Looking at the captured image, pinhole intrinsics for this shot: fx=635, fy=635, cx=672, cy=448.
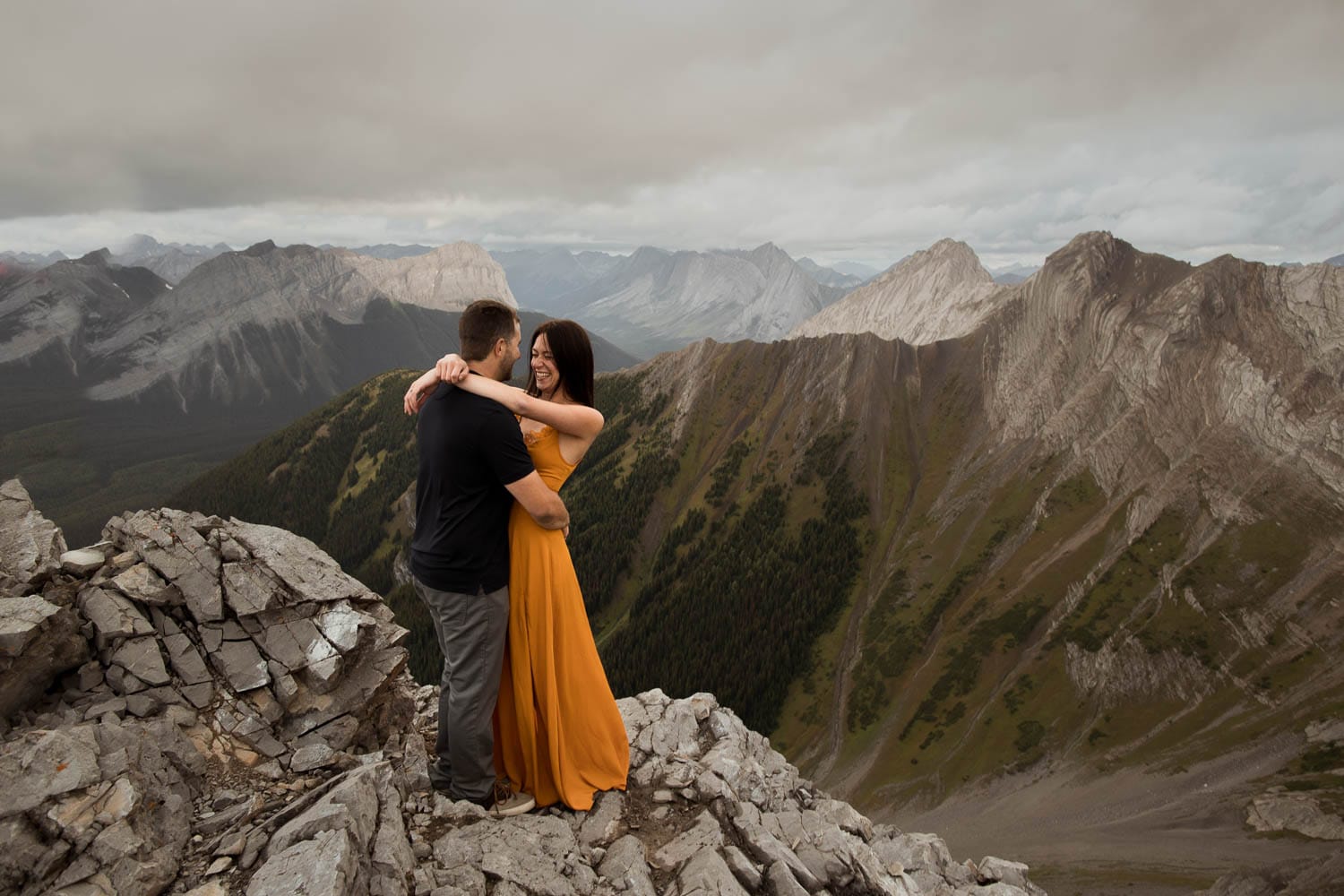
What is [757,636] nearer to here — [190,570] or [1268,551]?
[1268,551]

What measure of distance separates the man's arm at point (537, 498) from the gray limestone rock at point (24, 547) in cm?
803

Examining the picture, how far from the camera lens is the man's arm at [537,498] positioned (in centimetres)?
693

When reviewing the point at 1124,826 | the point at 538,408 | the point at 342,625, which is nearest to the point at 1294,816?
the point at 1124,826

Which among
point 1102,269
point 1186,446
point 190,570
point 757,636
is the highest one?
point 1102,269

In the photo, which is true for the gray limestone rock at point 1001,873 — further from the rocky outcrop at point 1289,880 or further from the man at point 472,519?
the rocky outcrop at point 1289,880

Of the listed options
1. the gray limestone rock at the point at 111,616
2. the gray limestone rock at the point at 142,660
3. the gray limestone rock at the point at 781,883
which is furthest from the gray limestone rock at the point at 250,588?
the gray limestone rock at the point at 781,883

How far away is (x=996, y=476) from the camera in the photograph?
12700cm

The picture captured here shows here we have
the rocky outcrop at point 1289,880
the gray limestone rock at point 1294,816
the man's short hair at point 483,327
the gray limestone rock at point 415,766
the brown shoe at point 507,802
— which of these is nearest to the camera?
the man's short hair at point 483,327

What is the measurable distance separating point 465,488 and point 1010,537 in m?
126

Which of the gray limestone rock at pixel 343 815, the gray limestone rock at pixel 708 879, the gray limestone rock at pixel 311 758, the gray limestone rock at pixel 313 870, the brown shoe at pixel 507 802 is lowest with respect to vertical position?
the gray limestone rock at pixel 708 879

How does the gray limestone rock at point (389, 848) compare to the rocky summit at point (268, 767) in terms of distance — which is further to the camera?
the gray limestone rock at point (389, 848)

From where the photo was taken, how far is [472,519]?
727 centimetres

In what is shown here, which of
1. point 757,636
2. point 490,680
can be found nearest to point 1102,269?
point 757,636

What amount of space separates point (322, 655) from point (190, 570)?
2.81m
